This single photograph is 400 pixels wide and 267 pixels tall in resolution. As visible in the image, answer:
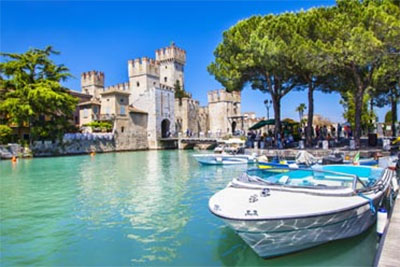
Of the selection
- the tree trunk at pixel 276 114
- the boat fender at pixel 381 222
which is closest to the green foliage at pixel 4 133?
the tree trunk at pixel 276 114

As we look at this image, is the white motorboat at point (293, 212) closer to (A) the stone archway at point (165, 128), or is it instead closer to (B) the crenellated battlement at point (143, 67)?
(A) the stone archway at point (165, 128)

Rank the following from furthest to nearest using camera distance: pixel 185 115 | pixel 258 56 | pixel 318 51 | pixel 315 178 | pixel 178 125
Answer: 1. pixel 185 115
2. pixel 178 125
3. pixel 258 56
4. pixel 318 51
5. pixel 315 178

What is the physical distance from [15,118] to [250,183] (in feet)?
101

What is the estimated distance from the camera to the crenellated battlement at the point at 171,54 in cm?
6331

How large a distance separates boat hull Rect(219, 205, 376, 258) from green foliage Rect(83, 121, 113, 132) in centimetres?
3810

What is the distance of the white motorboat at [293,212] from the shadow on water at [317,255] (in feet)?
0.47

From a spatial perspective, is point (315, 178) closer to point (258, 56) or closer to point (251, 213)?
point (251, 213)

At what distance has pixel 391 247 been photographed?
4328 mm

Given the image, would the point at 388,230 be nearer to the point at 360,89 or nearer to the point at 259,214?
the point at 259,214

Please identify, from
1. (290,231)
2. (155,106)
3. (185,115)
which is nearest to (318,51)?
(290,231)

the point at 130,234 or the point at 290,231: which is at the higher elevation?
the point at 290,231

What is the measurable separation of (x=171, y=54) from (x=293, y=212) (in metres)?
61.6

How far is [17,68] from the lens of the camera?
30.8m

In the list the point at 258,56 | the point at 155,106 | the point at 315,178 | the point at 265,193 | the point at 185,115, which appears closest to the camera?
the point at 265,193
